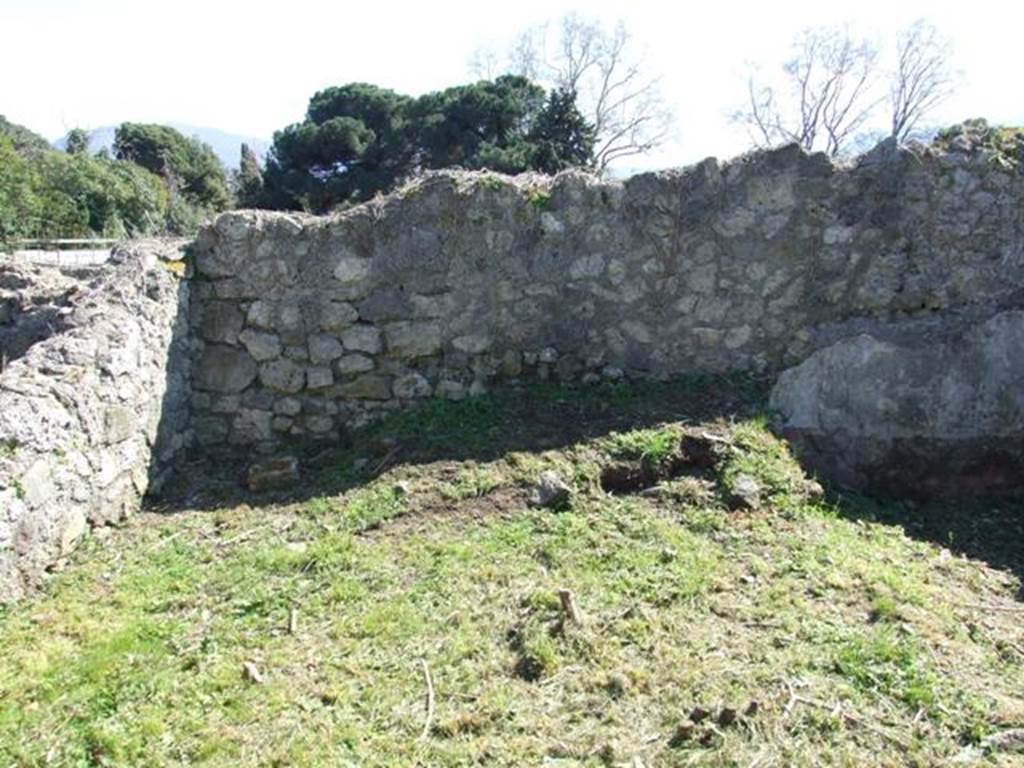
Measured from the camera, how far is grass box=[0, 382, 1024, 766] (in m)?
2.77

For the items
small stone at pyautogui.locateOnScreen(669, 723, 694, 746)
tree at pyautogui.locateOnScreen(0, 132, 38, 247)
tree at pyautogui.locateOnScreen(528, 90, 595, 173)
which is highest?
tree at pyautogui.locateOnScreen(528, 90, 595, 173)

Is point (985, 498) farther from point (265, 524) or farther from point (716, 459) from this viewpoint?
point (265, 524)

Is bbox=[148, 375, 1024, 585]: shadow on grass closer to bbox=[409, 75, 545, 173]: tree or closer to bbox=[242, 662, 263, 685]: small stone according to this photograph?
bbox=[242, 662, 263, 685]: small stone

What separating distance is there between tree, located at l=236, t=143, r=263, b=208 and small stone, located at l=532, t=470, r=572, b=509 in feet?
70.3

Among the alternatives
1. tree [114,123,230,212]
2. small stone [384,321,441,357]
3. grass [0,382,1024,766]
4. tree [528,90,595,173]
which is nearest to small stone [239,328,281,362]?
small stone [384,321,441,357]

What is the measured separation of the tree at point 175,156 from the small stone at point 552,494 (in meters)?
25.2

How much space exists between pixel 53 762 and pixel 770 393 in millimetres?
4262

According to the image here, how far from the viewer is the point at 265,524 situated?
14.8ft

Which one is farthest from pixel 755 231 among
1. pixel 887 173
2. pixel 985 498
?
pixel 985 498

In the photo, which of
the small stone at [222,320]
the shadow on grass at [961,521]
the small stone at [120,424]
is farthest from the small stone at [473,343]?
the shadow on grass at [961,521]

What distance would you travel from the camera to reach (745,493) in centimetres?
444

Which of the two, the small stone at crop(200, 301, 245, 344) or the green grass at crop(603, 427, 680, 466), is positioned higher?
the small stone at crop(200, 301, 245, 344)

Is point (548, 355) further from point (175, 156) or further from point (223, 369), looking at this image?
point (175, 156)

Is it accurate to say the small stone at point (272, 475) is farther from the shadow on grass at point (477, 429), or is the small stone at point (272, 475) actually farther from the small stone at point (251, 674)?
the small stone at point (251, 674)
